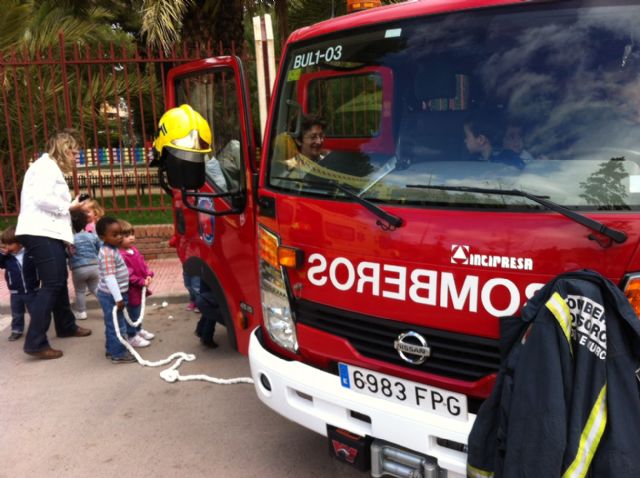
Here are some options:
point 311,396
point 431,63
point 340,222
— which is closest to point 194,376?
point 311,396

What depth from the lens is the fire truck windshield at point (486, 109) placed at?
2086 mm

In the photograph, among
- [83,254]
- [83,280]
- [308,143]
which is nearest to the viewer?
[308,143]

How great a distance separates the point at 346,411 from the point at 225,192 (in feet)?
5.56

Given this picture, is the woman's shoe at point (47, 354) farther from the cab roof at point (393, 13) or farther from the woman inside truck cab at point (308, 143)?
the cab roof at point (393, 13)

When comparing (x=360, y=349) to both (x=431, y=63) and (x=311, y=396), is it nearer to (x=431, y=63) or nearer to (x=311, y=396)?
(x=311, y=396)

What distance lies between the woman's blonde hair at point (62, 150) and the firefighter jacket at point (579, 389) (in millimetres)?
3937

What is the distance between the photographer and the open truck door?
3.38 metres

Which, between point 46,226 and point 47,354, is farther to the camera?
point 47,354

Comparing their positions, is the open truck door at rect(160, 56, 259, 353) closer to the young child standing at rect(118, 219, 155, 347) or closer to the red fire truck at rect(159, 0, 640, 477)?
the red fire truck at rect(159, 0, 640, 477)

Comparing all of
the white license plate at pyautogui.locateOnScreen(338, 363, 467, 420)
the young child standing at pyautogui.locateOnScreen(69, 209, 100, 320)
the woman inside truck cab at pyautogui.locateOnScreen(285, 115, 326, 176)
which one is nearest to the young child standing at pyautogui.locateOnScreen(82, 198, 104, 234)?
the young child standing at pyautogui.locateOnScreen(69, 209, 100, 320)

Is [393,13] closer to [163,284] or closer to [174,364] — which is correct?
[174,364]

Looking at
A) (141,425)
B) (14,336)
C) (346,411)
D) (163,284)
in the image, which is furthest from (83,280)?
(346,411)

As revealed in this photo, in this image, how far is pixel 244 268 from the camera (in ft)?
11.7

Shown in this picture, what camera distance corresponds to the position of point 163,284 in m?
6.82
